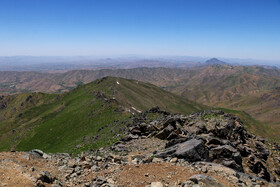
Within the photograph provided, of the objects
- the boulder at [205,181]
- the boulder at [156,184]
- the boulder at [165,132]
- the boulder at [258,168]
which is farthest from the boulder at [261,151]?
the boulder at [156,184]

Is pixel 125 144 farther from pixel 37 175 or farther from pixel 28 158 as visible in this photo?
pixel 37 175

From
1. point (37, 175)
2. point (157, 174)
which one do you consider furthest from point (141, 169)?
point (37, 175)

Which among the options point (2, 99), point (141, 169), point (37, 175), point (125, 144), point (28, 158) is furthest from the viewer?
point (2, 99)

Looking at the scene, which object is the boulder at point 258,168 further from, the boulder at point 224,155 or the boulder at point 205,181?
the boulder at point 205,181

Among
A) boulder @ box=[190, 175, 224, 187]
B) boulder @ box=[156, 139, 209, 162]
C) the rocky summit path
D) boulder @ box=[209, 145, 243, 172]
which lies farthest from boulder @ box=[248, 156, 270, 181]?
boulder @ box=[190, 175, 224, 187]

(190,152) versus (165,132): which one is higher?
(190,152)

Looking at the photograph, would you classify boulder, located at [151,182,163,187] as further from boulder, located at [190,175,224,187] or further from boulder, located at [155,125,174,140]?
boulder, located at [155,125,174,140]

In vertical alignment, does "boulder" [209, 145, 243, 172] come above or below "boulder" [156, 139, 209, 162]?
below

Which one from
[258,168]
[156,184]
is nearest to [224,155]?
[258,168]

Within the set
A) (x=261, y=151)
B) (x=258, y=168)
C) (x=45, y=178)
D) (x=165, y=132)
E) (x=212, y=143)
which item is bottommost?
(x=261, y=151)

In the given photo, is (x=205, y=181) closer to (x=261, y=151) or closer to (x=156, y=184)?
(x=156, y=184)

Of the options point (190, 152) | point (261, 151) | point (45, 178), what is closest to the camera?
point (45, 178)

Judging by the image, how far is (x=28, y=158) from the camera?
64.4 feet

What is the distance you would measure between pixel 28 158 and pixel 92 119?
58.2m
